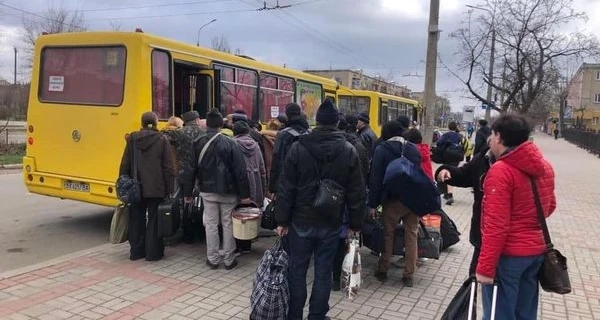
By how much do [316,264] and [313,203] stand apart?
54cm

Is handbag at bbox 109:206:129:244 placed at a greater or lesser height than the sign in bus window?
lesser

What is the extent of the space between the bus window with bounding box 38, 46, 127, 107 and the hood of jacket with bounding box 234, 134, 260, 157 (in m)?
2.02

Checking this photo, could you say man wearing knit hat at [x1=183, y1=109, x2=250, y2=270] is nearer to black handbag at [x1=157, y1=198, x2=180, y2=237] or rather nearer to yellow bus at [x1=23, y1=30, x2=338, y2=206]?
black handbag at [x1=157, y1=198, x2=180, y2=237]

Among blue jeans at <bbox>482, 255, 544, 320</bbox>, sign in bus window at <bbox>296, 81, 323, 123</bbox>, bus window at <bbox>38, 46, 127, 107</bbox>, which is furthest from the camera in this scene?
sign in bus window at <bbox>296, 81, 323, 123</bbox>

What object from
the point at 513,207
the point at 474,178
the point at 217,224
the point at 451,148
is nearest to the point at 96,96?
the point at 217,224

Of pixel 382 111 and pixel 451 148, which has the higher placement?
pixel 382 111

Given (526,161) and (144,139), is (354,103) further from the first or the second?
(526,161)

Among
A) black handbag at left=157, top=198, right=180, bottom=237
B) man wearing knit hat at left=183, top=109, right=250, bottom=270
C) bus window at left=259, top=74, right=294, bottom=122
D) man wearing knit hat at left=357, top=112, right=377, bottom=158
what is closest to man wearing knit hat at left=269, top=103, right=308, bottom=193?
man wearing knit hat at left=183, top=109, right=250, bottom=270

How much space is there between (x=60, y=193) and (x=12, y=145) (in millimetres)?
14245

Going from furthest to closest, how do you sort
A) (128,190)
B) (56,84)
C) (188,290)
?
(56,84) → (128,190) → (188,290)

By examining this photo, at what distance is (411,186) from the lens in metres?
5.27

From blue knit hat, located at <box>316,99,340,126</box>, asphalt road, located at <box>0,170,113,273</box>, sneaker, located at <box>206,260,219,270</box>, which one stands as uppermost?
blue knit hat, located at <box>316,99,340,126</box>

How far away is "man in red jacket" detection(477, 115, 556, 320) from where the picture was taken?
3.17 m

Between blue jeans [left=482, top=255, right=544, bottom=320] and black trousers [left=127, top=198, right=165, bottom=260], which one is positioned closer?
blue jeans [left=482, top=255, right=544, bottom=320]
